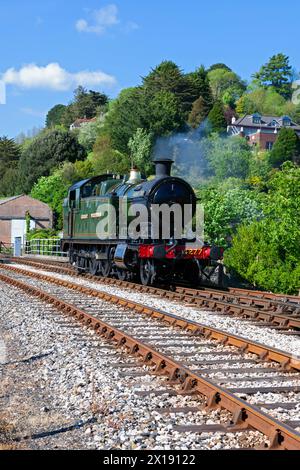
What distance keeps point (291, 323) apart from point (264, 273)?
962cm

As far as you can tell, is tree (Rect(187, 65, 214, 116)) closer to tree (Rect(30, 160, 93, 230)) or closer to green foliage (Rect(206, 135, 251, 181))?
tree (Rect(30, 160, 93, 230))

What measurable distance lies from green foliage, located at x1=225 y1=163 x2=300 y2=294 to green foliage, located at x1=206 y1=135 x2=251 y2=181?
34.2 metres

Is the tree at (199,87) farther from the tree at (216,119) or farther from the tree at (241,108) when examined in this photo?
the tree at (241,108)

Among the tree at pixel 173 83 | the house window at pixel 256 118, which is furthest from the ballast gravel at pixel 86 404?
the house window at pixel 256 118

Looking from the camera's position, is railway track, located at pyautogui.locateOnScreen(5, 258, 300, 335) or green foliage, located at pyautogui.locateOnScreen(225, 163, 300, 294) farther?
green foliage, located at pyautogui.locateOnScreen(225, 163, 300, 294)

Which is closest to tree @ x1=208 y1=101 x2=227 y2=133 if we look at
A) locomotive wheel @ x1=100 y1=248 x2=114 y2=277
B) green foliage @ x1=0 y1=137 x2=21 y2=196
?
green foliage @ x1=0 y1=137 x2=21 y2=196

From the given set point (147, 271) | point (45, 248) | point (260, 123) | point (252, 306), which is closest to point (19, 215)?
point (45, 248)

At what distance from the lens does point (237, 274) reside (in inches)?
893

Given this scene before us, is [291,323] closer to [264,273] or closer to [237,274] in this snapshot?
[264,273]

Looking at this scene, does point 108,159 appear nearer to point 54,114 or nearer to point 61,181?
point 61,181

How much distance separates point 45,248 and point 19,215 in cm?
2701

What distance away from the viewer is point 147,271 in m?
17.5

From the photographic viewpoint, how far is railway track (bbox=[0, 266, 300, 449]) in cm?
518

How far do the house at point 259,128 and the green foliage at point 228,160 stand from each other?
109ft
